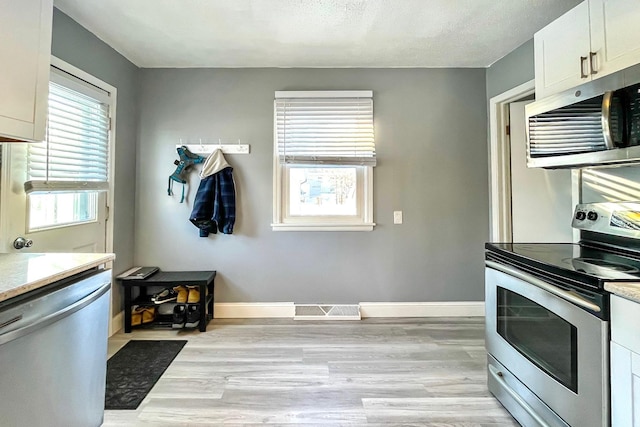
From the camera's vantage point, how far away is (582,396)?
50.7 inches

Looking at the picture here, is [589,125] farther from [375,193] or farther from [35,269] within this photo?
[35,269]

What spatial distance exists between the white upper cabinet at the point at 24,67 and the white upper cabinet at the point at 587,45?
270 centimetres

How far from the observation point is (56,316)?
1.24 meters

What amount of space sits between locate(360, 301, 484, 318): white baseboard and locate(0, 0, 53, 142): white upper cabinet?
2766mm

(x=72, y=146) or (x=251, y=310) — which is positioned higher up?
(x=72, y=146)

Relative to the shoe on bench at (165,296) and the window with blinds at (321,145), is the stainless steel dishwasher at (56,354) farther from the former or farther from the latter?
the window with blinds at (321,145)

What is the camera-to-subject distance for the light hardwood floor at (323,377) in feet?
5.88

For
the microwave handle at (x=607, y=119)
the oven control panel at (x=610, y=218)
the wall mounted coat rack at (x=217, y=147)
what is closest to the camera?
the microwave handle at (x=607, y=119)

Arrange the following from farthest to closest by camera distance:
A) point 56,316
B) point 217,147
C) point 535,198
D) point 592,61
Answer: point 217,147
point 535,198
point 592,61
point 56,316

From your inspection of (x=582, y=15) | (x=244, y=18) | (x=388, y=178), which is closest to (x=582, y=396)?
(x=582, y=15)

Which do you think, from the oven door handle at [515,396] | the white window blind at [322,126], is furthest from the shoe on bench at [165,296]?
the oven door handle at [515,396]

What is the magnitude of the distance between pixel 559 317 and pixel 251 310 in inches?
98.6

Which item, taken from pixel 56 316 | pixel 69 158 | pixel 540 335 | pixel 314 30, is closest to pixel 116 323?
pixel 69 158

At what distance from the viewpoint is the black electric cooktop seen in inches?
49.7
